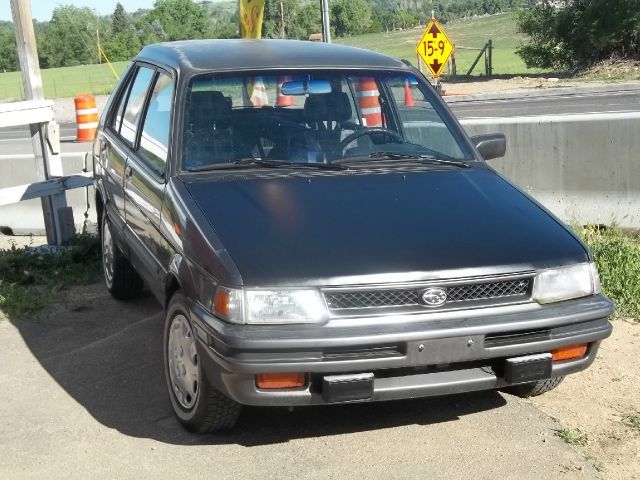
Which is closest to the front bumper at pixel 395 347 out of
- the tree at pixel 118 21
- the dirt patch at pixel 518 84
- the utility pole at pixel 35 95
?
the utility pole at pixel 35 95

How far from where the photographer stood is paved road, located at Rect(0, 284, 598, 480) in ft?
13.8

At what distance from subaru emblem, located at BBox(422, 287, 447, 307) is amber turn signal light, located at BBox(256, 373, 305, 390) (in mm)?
591

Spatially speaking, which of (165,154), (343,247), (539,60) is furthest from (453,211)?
(539,60)

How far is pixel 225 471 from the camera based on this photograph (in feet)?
13.8

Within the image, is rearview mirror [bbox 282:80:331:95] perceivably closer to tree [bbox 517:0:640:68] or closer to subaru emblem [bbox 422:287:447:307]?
subaru emblem [bbox 422:287:447:307]

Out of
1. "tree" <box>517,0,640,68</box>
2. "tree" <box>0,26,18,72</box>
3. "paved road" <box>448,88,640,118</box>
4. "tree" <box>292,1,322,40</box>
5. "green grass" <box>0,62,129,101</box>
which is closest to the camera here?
"paved road" <box>448,88,640,118</box>

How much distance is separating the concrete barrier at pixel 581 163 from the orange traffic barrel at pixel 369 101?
317 centimetres

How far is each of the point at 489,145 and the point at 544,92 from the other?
23.5 meters

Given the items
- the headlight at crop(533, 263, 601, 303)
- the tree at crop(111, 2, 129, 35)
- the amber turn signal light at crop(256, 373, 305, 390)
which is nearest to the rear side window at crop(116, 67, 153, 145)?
the amber turn signal light at crop(256, 373, 305, 390)

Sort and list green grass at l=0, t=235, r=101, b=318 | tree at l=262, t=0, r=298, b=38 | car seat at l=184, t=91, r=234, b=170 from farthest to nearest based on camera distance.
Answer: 1. tree at l=262, t=0, r=298, b=38
2. green grass at l=0, t=235, r=101, b=318
3. car seat at l=184, t=91, r=234, b=170

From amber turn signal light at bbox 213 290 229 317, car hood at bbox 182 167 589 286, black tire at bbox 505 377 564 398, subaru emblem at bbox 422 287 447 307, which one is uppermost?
car hood at bbox 182 167 589 286

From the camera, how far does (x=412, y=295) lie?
4117 millimetres

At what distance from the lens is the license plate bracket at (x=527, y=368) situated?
13.9 feet

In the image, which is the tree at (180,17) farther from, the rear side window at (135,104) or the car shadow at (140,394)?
the car shadow at (140,394)
